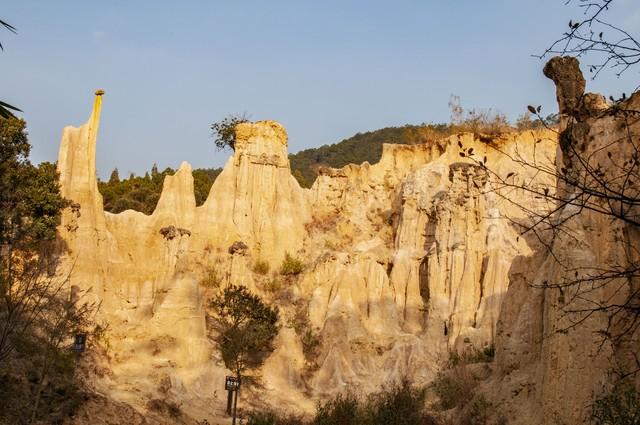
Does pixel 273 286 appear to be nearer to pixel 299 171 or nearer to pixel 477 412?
pixel 477 412

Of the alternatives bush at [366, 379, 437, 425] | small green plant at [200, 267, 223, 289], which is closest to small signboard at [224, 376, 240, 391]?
bush at [366, 379, 437, 425]

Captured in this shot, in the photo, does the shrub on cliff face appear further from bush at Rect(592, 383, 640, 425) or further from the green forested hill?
the green forested hill

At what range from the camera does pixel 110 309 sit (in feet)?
87.5

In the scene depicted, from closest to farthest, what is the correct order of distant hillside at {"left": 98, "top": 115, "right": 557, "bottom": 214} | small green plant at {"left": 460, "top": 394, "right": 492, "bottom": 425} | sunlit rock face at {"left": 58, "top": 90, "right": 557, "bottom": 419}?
1. small green plant at {"left": 460, "top": 394, "right": 492, "bottom": 425}
2. sunlit rock face at {"left": 58, "top": 90, "right": 557, "bottom": 419}
3. distant hillside at {"left": 98, "top": 115, "right": 557, "bottom": 214}

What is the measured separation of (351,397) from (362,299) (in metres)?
6.78

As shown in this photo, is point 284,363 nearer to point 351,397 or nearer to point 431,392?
point 351,397

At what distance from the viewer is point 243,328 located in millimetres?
26750

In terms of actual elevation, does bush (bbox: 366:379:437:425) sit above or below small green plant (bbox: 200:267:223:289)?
below

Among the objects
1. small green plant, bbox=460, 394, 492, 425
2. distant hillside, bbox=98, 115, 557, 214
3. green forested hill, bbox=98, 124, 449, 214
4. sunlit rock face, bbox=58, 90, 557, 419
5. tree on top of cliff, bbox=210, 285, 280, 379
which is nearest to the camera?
small green plant, bbox=460, 394, 492, 425

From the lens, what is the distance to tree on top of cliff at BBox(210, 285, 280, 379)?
84.7ft

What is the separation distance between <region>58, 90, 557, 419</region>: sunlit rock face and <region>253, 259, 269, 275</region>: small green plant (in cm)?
22

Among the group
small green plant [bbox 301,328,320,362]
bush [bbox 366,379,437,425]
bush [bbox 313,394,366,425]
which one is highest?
small green plant [bbox 301,328,320,362]

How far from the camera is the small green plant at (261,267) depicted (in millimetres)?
32375

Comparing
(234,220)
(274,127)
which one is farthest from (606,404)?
(274,127)
